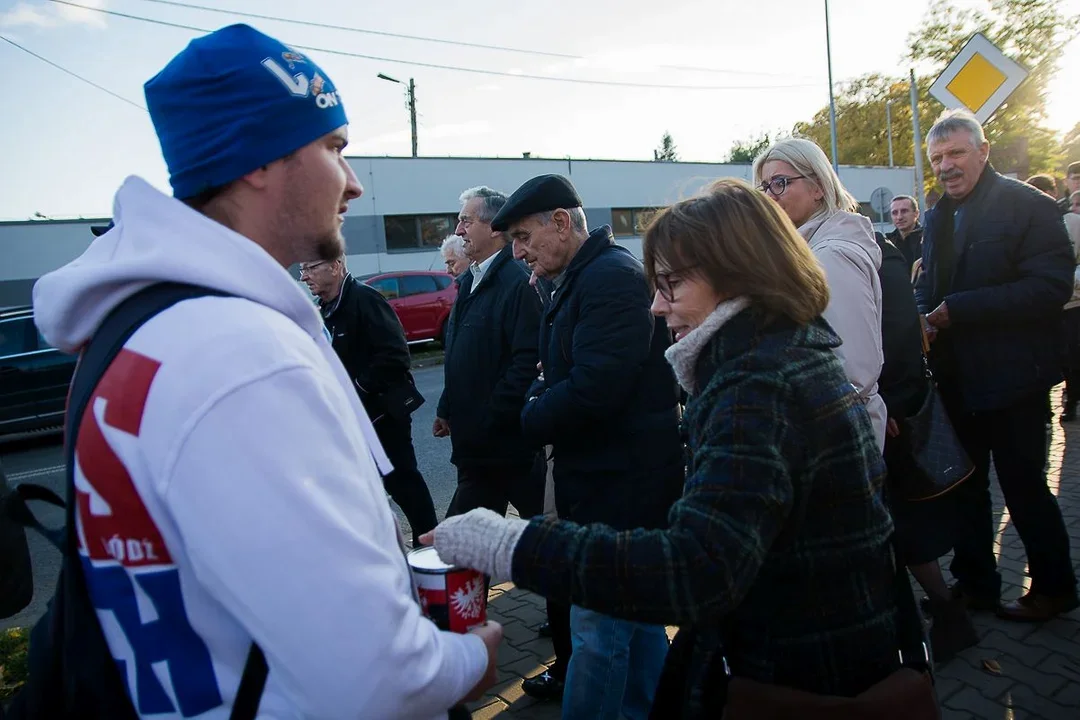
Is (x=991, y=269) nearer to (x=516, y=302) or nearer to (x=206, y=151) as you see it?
(x=516, y=302)

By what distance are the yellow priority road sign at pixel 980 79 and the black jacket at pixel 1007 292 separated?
5.58 feet

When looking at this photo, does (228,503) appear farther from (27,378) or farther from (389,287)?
(389,287)

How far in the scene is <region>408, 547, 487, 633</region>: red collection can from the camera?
1324mm

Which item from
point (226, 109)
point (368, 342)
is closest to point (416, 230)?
point (368, 342)

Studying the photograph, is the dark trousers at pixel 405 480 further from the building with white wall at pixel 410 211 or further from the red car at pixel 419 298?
the building with white wall at pixel 410 211

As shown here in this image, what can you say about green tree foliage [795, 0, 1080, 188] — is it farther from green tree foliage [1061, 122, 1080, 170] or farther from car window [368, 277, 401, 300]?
car window [368, 277, 401, 300]

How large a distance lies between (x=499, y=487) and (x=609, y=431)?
1111mm

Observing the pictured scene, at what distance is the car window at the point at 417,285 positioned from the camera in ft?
54.9

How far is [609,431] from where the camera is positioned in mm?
2740

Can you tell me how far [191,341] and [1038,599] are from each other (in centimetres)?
385

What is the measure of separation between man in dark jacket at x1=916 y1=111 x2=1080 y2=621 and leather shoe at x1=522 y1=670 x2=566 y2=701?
184 cm

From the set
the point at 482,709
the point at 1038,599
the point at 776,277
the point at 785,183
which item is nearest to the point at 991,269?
the point at 785,183

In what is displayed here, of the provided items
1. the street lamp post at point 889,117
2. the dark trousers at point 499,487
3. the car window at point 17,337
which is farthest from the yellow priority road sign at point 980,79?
the street lamp post at point 889,117

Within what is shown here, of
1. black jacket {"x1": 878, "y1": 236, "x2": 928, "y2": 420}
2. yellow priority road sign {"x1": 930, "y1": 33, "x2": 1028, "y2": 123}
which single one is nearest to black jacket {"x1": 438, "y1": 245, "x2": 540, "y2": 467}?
black jacket {"x1": 878, "y1": 236, "x2": 928, "y2": 420}
